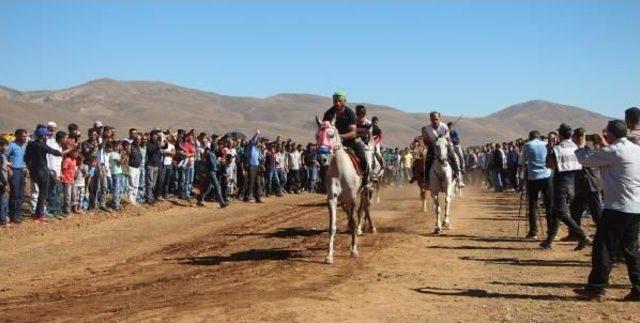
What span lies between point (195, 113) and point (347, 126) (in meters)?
111

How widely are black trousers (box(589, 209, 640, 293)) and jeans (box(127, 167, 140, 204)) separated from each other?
16425mm

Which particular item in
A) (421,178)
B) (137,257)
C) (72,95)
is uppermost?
(72,95)

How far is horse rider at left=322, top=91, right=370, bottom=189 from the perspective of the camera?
13398 millimetres

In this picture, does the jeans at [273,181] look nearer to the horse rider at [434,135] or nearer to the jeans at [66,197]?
the jeans at [66,197]

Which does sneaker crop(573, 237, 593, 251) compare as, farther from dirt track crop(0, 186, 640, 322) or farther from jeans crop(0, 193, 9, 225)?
jeans crop(0, 193, 9, 225)

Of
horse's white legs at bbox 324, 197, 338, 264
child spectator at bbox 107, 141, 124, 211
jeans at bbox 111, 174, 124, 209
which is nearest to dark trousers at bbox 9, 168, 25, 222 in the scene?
Answer: child spectator at bbox 107, 141, 124, 211

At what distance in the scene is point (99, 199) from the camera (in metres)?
21.2

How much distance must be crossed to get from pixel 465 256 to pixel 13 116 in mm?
72387

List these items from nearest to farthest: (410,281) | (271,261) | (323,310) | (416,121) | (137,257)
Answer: (323,310) → (410,281) → (271,261) → (137,257) → (416,121)

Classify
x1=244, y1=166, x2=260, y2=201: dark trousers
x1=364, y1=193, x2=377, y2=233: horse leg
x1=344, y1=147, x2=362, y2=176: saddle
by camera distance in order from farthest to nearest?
x1=244, y1=166, x2=260, y2=201: dark trousers, x1=364, y1=193, x2=377, y2=233: horse leg, x1=344, y1=147, x2=362, y2=176: saddle

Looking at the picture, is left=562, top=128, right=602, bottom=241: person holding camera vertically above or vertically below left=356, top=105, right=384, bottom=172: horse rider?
below

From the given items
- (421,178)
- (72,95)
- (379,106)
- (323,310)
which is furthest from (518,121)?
(323,310)

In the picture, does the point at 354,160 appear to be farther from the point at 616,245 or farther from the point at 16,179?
the point at 16,179

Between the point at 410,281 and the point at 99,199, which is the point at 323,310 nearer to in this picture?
the point at 410,281
